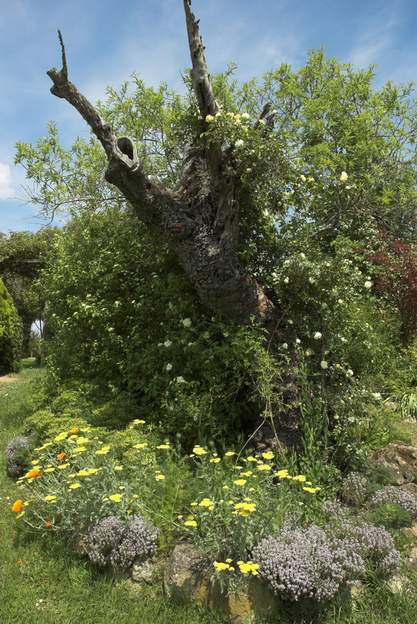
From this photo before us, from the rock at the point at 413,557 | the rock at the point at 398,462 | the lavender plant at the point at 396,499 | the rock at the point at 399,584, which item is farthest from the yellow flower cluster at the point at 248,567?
the rock at the point at 398,462

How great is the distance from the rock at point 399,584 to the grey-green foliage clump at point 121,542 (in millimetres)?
1496

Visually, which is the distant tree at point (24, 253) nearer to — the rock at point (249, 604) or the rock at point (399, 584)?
the rock at point (249, 604)

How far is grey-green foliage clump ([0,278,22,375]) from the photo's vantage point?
12734 millimetres

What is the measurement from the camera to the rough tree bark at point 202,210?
4.43m

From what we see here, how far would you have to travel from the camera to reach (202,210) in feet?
15.1

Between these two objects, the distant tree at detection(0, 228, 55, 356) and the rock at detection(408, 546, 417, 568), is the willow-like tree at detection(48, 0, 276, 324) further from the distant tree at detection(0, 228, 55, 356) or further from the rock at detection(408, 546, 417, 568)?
the distant tree at detection(0, 228, 55, 356)

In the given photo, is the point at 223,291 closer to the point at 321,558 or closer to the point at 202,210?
the point at 202,210

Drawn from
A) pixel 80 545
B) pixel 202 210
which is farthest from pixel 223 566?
pixel 202 210

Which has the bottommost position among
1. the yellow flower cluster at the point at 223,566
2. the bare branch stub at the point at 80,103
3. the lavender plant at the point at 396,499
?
the yellow flower cluster at the point at 223,566

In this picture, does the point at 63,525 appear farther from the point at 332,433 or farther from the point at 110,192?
the point at 110,192

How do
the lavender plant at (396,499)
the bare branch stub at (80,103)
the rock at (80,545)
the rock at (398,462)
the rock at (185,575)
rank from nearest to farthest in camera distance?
the rock at (185,575)
the rock at (80,545)
the lavender plant at (396,499)
the rock at (398,462)
the bare branch stub at (80,103)

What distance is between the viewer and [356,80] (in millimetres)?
10445

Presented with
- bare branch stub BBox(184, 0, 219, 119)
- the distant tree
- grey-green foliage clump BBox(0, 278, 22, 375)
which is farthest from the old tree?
the distant tree

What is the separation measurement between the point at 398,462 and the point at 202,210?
2.89 metres
